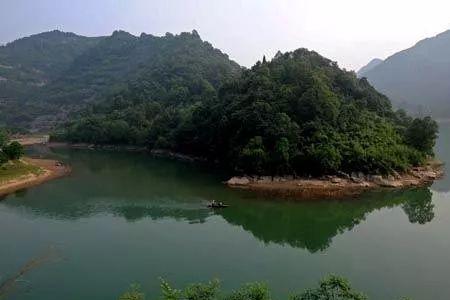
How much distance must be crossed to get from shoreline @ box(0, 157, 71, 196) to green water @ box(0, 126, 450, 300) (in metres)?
2.12

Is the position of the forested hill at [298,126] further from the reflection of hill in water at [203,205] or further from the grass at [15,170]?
the grass at [15,170]

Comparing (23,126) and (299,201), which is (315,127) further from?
(23,126)

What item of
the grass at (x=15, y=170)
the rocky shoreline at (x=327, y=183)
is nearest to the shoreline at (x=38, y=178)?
the grass at (x=15, y=170)

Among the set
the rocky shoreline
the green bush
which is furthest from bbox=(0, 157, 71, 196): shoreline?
the rocky shoreline

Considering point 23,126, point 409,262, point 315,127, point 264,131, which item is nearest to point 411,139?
point 315,127

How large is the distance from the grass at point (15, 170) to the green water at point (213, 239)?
13.0 feet

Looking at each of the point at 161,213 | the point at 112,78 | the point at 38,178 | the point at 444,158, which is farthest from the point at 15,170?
the point at 112,78

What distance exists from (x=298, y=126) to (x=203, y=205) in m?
19.0

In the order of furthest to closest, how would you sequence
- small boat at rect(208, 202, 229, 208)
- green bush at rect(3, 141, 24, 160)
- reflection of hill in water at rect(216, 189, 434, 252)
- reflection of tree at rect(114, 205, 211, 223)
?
green bush at rect(3, 141, 24, 160) → small boat at rect(208, 202, 229, 208) → reflection of tree at rect(114, 205, 211, 223) → reflection of hill in water at rect(216, 189, 434, 252)

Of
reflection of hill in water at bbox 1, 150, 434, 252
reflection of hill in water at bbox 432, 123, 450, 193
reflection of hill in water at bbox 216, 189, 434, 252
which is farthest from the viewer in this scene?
reflection of hill in water at bbox 432, 123, 450, 193

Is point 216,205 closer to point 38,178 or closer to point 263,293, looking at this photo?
point 38,178

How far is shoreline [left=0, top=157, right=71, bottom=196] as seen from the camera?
56938 millimetres

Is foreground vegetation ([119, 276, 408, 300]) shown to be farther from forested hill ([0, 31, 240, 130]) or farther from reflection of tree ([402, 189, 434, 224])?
forested hill ([0, 31, 240, 130])

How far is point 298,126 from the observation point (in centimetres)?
6122
